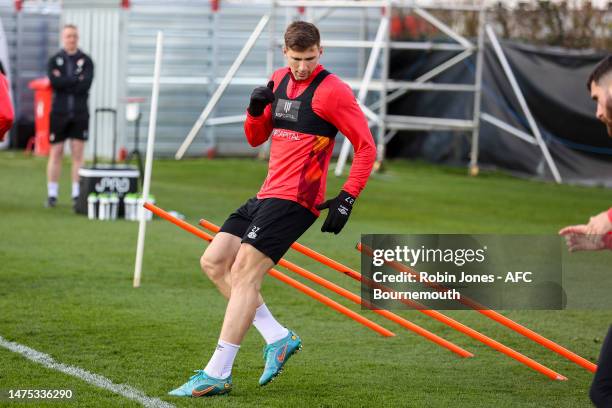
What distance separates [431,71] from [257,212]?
730 inches

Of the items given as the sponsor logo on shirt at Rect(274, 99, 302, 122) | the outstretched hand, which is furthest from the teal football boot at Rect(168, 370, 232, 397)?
the outstretched hand

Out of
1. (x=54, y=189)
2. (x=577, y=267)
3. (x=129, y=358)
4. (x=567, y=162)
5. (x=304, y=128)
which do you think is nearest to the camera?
(x=577, y=267)

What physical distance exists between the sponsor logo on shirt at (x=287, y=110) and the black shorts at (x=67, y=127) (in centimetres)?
906

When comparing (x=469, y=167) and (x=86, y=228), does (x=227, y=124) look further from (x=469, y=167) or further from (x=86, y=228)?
(x=86, y=228)

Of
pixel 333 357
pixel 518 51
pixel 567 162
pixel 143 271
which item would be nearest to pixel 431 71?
pixel 518 51

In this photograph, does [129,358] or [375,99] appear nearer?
[129,358]

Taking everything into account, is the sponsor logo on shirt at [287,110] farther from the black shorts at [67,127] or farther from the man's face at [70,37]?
the man's face at [70,37]

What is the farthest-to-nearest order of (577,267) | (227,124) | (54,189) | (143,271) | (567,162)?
(227,124) < (567,162) < (54,189) < (143,271) < (577,267)

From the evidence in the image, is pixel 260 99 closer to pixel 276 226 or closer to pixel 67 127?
pixel 276 226

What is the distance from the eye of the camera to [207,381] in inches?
247

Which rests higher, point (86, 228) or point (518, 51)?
point (518, 51)

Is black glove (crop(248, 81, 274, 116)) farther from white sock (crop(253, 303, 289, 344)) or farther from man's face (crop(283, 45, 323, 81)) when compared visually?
white sock (crop(253, 303, 289, 344))

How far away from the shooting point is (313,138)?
21.0 feet

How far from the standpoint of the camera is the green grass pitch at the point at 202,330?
6578 mm
